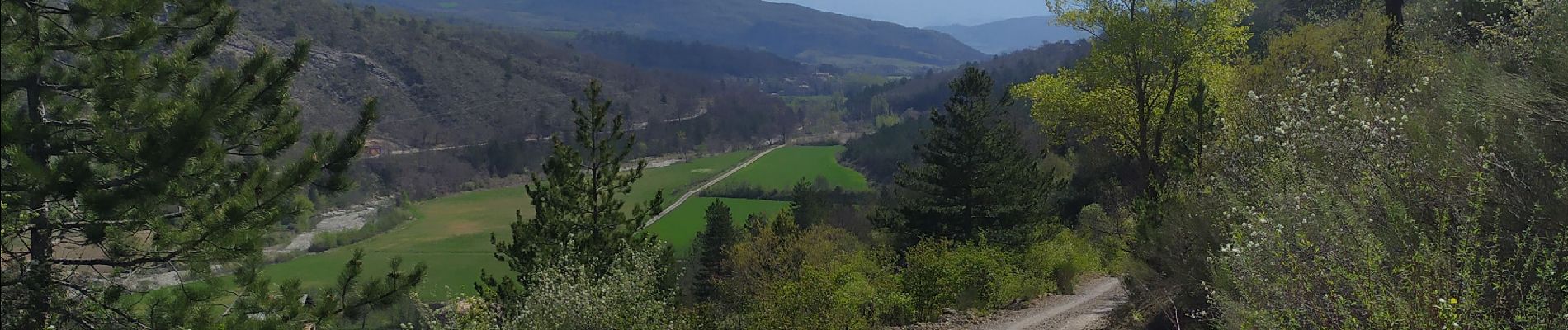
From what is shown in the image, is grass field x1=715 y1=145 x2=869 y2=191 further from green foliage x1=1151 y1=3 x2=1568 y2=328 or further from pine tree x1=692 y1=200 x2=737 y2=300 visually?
green foliage x1=1151 y1=3 x2=1568 y2=328

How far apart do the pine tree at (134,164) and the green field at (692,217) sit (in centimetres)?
6057

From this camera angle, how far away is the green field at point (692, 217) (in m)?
74.5

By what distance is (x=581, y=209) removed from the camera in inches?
720

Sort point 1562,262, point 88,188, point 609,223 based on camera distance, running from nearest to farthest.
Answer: point 1562,262, point 88,188, point 609,223

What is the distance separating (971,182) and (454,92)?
137616mm

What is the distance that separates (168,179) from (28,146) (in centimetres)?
103

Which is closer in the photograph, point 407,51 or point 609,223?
point 609,223

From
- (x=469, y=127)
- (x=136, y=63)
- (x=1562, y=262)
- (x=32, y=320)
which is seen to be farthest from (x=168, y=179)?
(x=469, y=127)

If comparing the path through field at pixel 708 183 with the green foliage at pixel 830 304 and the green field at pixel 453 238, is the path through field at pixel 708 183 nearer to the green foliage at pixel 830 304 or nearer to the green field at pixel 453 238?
the green field at pixel 453 238

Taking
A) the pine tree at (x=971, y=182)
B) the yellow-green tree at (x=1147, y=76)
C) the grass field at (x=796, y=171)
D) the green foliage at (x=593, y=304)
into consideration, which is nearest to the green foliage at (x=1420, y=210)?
the yellow-green tree at (x=1147, y=76)

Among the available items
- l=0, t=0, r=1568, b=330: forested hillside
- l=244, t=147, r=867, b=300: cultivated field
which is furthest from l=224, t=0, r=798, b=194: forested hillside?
l=0, t=0, r=1568, b=330: forested hillside

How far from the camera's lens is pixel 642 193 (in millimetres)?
100562

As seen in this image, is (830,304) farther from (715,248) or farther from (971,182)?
(715,248)

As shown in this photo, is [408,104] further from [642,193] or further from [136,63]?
[136,63]
